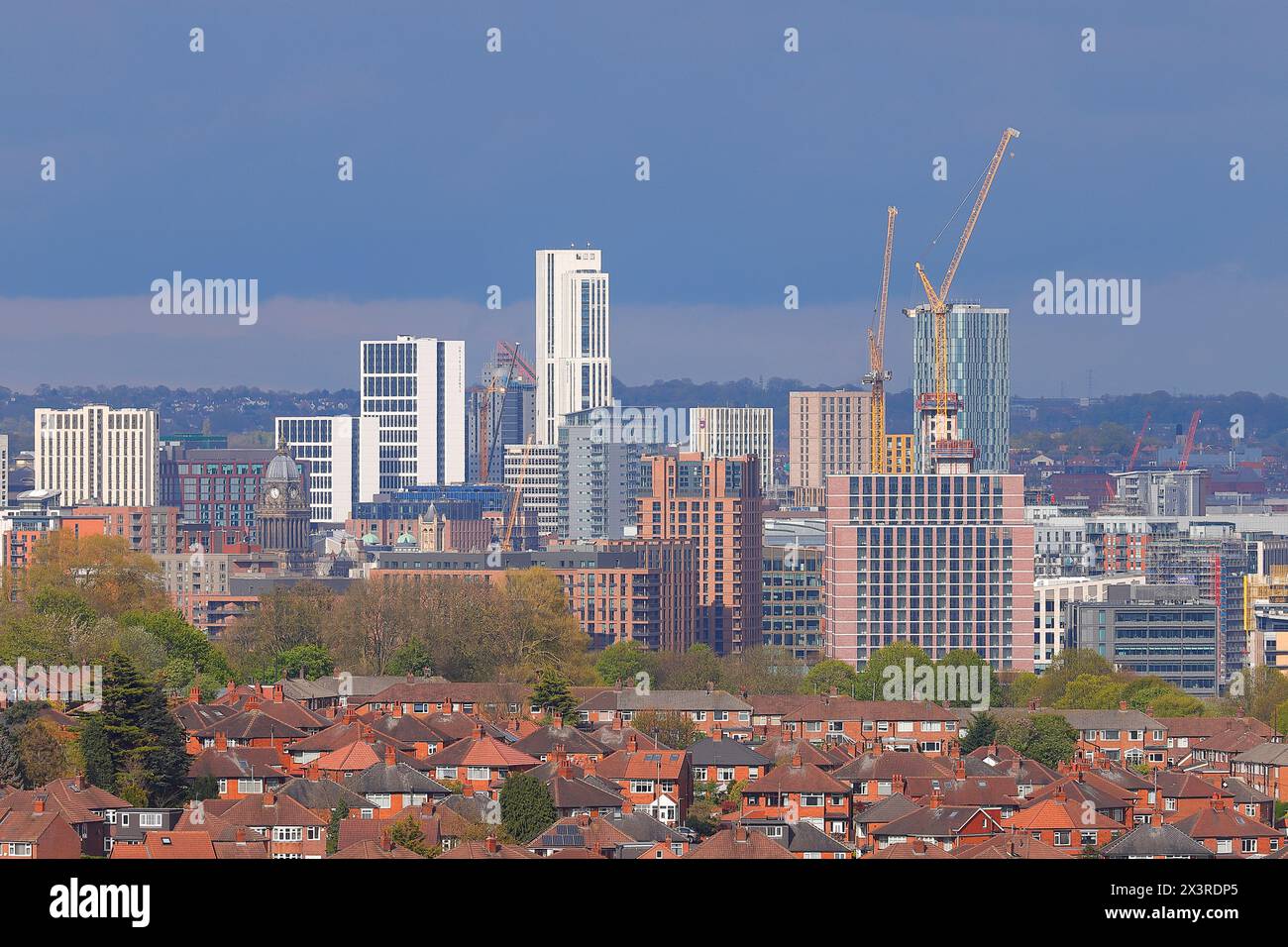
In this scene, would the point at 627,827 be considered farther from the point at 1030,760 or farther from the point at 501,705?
the point at 501,705

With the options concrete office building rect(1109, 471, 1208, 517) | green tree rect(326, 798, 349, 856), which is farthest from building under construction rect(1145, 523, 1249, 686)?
green tree rect(326, 798, 349, 856)

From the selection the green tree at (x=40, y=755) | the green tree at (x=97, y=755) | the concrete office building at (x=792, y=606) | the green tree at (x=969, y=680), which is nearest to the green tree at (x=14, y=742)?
the green tree at (x=40, y=755)

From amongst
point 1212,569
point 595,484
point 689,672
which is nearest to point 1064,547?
point 1212,569

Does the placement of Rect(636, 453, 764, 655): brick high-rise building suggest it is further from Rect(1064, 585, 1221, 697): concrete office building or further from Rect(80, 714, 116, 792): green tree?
Rect(80, 714, 116, 792): green tree

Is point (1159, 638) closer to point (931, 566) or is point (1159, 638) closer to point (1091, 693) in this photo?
point (931, 566)

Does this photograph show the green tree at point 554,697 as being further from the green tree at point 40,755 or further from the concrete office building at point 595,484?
the concrete office building at point 595,484

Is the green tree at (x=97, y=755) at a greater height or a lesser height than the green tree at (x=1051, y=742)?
greater

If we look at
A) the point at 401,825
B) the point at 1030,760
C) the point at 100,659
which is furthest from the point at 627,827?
the point at 100,659
